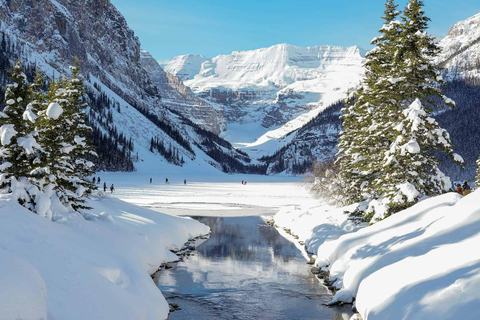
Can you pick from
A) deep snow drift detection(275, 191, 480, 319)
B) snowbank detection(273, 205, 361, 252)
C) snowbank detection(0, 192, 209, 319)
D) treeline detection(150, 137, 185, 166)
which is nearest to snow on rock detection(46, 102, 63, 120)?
snowbank detection(0, 192, 209, 319)

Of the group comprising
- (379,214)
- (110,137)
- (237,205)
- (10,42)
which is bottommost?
(237,205)

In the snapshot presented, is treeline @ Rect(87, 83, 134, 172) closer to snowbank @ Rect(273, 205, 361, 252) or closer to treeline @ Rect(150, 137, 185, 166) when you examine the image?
treeline @ Rect(150, 137, 185, 166)

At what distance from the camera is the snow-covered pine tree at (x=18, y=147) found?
13227mm

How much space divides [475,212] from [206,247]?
1685 cm

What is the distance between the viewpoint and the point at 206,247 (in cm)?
2494

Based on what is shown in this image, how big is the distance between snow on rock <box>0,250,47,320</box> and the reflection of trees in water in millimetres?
15479

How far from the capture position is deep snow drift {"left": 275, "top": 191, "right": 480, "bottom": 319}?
8.59m

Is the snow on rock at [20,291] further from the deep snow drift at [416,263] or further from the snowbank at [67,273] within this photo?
the deep snow drift at [416,263]

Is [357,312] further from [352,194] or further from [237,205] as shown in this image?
[237,205]

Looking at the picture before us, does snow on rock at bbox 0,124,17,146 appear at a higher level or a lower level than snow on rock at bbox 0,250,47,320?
higher

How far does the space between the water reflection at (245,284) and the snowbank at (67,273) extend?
2030 millimetres

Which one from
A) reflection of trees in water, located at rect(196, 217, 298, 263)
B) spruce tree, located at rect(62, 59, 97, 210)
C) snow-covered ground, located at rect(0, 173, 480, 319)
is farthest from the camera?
reflection of trees in water, located at rect(196, 217, 298, 263)

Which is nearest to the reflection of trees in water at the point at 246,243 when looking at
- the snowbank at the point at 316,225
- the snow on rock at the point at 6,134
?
the snowbank at the point at 316,225

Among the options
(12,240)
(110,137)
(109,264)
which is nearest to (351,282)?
(109,264)
